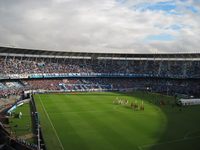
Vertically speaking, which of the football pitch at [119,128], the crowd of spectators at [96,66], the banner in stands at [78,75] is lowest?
the football pitch at [119,128]

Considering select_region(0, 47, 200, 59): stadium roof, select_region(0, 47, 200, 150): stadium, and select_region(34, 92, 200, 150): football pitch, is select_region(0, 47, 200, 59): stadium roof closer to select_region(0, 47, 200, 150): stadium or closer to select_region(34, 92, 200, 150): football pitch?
select_region(0, 47, 200, 150): stadium

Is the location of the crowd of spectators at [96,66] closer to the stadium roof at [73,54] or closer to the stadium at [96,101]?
the stadium at [96,101]

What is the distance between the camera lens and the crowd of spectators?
88.2 meters

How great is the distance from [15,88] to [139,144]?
56.3 meters

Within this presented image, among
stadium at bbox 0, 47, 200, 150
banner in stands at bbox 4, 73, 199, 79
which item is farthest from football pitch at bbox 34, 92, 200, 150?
banner in stands at bbox 4, 73, 199, 79

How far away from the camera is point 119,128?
118 feet

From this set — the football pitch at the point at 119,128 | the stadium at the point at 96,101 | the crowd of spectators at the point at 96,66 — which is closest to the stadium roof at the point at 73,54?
the stadium at the point at 96,101

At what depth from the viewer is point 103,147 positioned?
28.2 meters

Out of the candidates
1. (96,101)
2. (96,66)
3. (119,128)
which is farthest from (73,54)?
(119,128)

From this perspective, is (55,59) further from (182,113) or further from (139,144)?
(139,144)

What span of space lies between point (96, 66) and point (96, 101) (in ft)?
142

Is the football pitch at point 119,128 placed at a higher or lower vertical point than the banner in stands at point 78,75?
lower

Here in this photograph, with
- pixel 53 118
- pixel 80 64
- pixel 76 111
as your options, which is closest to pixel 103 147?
pixel 53 118

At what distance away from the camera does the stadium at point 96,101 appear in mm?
31141
